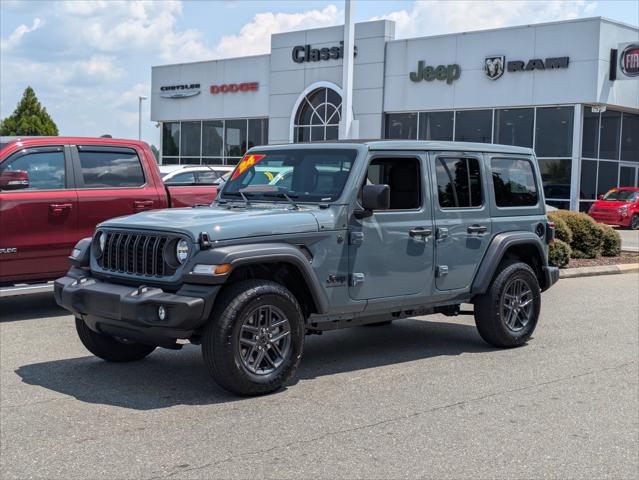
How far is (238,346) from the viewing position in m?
6.15

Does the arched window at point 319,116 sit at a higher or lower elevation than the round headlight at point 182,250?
higher

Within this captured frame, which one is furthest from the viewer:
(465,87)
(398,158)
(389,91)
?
(389,91)

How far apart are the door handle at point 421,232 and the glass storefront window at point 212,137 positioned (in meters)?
37.0

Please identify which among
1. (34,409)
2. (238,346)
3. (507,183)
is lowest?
(34,409)

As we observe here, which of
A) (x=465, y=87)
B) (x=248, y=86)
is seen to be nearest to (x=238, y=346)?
(x=465, y=87)

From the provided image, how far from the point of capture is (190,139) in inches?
1804

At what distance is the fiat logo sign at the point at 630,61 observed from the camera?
99.8 ft

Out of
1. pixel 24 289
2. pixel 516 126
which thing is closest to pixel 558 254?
pixel 24 289

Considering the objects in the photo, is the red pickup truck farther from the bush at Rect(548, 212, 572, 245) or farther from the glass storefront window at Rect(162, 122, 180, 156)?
the glass storefront window at Rect(162, 122, 180, 156)

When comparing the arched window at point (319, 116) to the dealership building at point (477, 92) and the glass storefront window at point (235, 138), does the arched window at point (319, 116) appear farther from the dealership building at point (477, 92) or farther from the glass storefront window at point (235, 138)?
the glass storefront window at point (235, 138)

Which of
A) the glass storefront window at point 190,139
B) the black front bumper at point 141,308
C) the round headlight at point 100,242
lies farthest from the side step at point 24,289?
the glass storefront window at point 190,139

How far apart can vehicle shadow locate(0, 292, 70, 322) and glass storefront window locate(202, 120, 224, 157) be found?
32851 millimetres

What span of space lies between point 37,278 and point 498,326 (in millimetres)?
4955

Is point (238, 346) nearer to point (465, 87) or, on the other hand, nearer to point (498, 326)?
point (498, 326)
